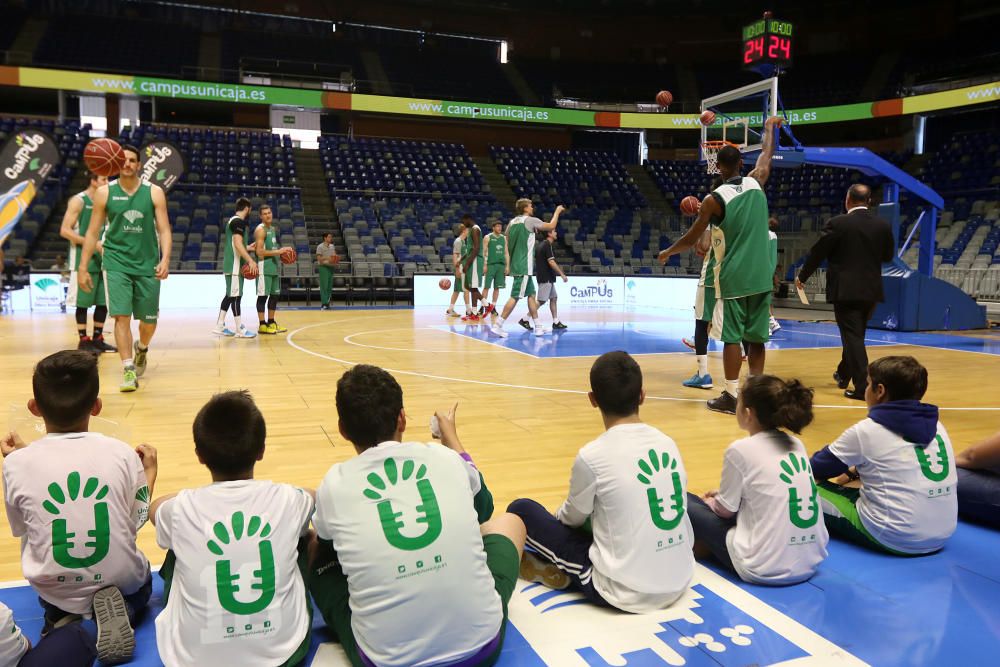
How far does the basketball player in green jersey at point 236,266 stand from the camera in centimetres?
898

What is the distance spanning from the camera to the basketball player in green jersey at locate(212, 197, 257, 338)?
29.5 ft

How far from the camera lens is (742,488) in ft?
7.44

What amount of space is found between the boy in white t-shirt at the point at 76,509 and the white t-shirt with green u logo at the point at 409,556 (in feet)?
1.84

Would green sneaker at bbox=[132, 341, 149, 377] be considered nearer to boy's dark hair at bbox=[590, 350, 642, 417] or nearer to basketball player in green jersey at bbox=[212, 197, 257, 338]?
basketball player in green jersey at bbox=[212, 197, 257, 338]

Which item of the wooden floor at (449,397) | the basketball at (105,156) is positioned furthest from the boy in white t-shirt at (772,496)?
the basketball at (105,156)

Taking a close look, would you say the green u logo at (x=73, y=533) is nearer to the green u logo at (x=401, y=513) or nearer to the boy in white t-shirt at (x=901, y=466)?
the green u logo at (x=401, y=513)

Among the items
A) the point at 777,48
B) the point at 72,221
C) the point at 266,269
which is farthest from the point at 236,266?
the point at 777,48

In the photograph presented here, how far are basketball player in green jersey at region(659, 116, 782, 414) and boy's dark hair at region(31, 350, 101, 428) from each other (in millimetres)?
3682

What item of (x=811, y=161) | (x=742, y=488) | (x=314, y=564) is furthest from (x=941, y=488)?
(x=811, y=161)

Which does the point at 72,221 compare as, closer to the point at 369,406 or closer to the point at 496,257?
the point at 496,257

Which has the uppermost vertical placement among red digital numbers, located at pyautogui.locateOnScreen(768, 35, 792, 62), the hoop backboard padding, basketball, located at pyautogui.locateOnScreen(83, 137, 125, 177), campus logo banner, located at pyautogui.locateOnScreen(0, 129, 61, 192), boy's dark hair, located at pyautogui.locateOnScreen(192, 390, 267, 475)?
red digital numbers, located at pyautogui.locateOnScreen(768, 35, 792, 62)

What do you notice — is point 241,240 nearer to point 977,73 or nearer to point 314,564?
point 314,564

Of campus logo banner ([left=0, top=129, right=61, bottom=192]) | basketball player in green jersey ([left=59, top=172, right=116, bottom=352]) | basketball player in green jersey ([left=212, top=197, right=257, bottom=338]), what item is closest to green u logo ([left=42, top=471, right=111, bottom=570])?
basketball player in green jersey ([left=59, top=172, right=116, bottom=352])

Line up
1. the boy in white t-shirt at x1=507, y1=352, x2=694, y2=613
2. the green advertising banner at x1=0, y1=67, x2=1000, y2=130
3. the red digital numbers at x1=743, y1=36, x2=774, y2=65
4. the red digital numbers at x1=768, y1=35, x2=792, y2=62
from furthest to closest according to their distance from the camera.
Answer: the green advertising banner at x1=0, y1=67, x2=1000, y2=130
the red digital numbers at x1=743, y1=36, x2=774, y2=65
the red digital numbers at x1=768, y1=35, x2=792, y2=62
the boy in white t-shirt at x1=507, y1=352, x2=694, y2=613
